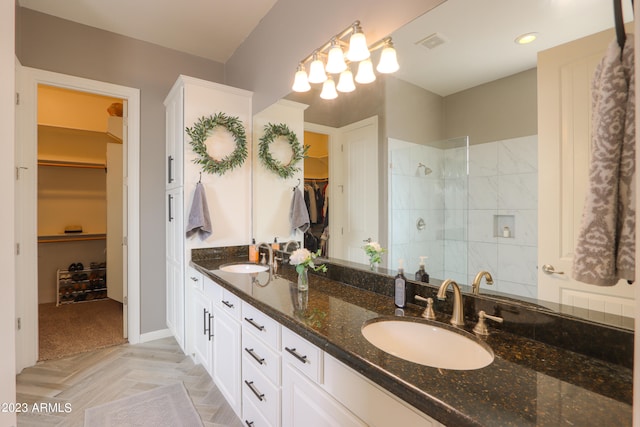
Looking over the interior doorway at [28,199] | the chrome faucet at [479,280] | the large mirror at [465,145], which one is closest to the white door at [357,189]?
the large mirror at [465,145]

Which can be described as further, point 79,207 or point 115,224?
point 79,207

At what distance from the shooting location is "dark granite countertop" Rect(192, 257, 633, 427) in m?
0.64

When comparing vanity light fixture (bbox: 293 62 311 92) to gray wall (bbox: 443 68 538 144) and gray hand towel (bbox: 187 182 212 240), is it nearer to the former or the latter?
gray wall (bbox: 443 68 538 144)

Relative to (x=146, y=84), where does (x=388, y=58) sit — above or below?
below

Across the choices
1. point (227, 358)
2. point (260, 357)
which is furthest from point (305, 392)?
point (227, 358)

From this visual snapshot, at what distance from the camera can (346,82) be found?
1.86 metres

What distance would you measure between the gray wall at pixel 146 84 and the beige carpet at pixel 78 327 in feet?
1.52

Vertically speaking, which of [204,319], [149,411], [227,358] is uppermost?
[204,319]

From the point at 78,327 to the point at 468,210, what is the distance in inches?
157

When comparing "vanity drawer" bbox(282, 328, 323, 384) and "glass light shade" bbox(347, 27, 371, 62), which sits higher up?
"glass light shade" bbox(347, 27, 371, 62)

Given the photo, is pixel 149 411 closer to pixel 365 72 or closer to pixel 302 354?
pixel 302 354

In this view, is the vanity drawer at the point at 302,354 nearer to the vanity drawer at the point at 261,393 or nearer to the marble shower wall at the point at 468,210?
the vanity drawer at the point at 261,393

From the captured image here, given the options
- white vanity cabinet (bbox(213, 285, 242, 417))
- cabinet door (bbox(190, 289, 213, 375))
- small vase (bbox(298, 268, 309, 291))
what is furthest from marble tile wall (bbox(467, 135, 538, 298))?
cabinet door (bbox(190, 289, 213, 375))

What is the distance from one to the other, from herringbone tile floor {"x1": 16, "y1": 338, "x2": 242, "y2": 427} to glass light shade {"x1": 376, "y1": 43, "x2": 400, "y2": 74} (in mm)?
2247
